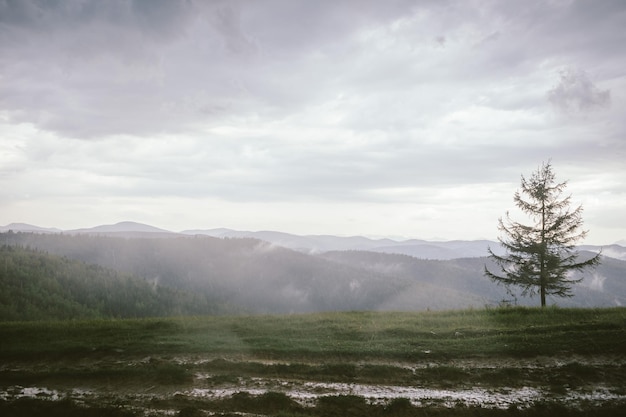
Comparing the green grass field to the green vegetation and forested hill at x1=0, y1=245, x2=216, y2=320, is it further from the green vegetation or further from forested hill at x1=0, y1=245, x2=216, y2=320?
forested hill at x1=0, y1=245, x2=216, y2=320

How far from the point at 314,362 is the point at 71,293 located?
155m

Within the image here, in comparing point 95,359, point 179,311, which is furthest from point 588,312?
point 179,311

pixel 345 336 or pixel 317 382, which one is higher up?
pixel 345 336

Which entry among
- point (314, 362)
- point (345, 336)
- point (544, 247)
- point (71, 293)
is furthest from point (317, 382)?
point (71, 293)

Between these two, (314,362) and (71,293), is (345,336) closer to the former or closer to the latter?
(314,362)

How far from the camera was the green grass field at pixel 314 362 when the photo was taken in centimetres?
977

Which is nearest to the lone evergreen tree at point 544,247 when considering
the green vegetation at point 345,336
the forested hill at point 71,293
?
the green vegetation at point 345,336

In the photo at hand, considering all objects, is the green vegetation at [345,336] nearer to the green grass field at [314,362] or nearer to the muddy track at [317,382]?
the green grass field at [314,362]

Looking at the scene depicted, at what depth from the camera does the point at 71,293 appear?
13812 centimetres

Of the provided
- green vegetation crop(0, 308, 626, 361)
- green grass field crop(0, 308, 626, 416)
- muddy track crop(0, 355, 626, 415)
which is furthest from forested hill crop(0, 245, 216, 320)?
muddy track crop(0, 355, 626, 415)

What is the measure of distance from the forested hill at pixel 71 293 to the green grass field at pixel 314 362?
272ft

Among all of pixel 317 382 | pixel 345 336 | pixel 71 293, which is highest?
pixel 345 336

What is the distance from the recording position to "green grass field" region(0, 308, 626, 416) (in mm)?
9773

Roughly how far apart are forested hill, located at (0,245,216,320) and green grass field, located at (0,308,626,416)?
82953mm
